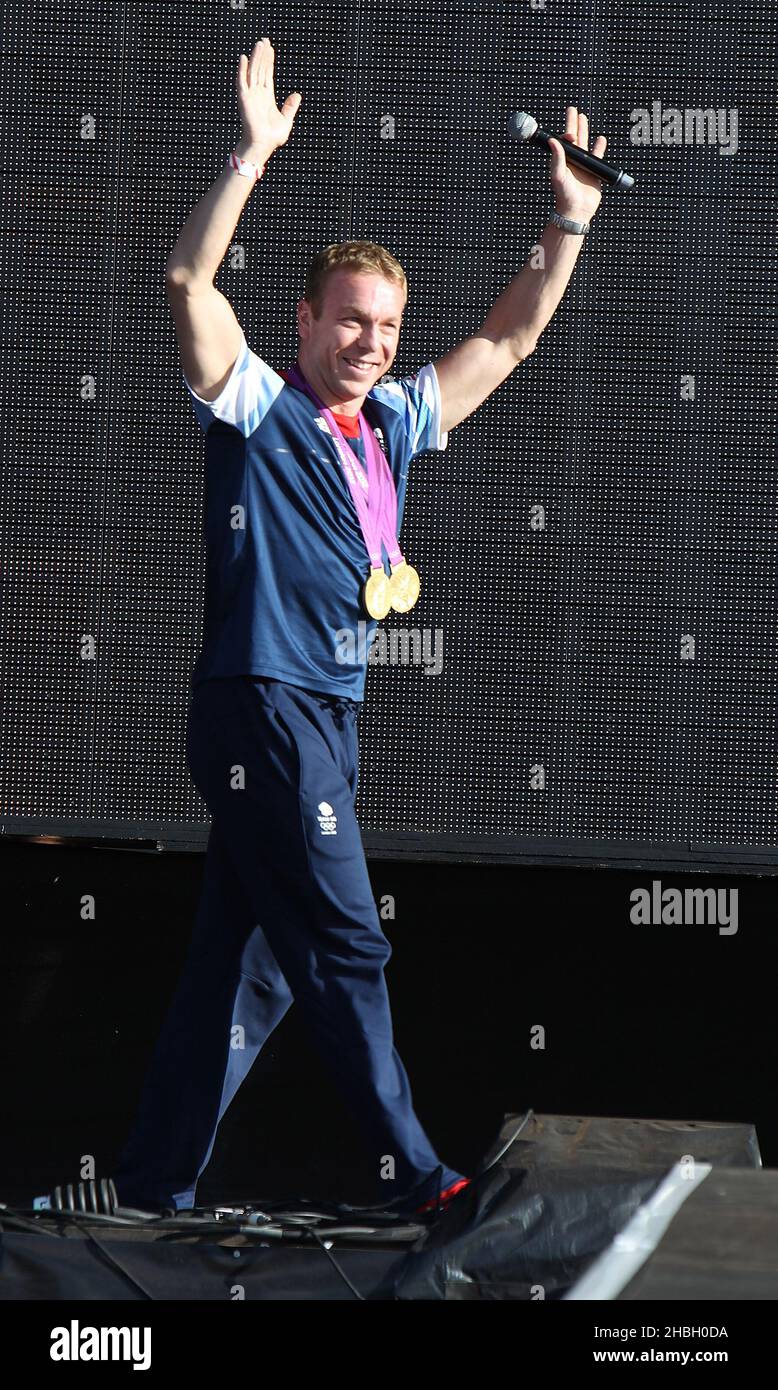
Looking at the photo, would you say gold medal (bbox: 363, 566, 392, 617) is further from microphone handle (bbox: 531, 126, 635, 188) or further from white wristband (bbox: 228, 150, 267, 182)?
microphone handle (bbox: 531, 126, 635, 188)

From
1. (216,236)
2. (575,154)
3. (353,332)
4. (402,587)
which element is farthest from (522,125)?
(402,587)

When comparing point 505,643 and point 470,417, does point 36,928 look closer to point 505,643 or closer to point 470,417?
point 505,643

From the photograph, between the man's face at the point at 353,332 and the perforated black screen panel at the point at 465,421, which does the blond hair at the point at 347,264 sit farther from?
the perforated black screen panel at the point at 465,421

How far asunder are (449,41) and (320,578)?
61.7 inches

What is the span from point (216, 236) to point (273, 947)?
49.9 inches

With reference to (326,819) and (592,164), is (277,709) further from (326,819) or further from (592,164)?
(592,164)

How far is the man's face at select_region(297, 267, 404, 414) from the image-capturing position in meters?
3.30

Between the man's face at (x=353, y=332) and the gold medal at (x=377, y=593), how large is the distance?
0.35 meters

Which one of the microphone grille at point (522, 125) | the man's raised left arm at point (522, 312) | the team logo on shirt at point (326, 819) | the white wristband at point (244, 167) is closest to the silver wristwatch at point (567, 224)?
the man's raised left arm at point (522, 312)

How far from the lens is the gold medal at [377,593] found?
329cm
